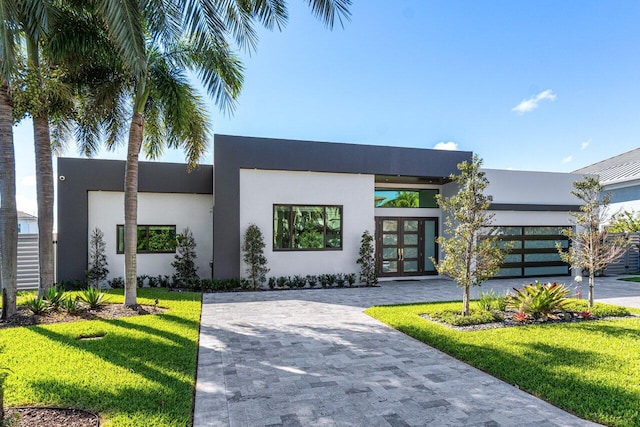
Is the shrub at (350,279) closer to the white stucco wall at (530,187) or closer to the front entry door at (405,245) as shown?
the front entry door at (405,245)

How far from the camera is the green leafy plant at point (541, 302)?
24.2 feet

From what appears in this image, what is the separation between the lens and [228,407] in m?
3.66

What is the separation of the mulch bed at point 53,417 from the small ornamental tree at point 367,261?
9323 millimetres

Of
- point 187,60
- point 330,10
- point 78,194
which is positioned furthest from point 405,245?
point 78,194

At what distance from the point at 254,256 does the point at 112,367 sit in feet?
21.0

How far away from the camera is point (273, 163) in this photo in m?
11.3

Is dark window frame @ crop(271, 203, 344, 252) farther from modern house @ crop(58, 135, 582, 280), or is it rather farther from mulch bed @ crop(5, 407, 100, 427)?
mulch bed @ crop(5, 407, 100, 427)

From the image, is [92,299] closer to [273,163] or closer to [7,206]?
[7,206]

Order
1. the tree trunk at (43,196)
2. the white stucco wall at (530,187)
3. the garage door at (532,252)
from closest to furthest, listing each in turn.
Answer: the tree trunk at (43,196)
the white stucco wall at (530,187)
the garage door at (532,252)

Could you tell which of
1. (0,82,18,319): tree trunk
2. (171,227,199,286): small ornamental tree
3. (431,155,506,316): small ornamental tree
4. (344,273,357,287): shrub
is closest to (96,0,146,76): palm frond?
(0,82,18,319): tree trunk

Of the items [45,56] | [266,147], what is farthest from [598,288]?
[45,56]

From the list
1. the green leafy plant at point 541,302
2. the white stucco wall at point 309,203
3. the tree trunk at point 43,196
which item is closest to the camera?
the green leafy plant at point 541,302

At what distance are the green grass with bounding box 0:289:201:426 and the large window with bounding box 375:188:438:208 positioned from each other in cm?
865

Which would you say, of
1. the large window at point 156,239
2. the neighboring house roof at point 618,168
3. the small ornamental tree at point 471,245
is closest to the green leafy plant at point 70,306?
the large window at point 156,239
